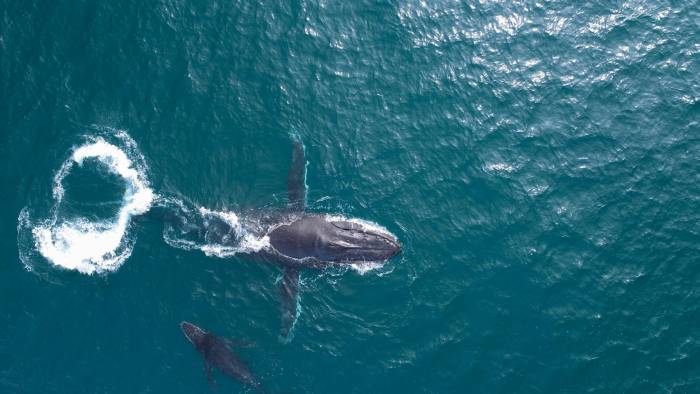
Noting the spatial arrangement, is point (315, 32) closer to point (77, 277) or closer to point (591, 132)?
point (591, 132)

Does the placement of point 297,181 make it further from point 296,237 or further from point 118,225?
point 118,225

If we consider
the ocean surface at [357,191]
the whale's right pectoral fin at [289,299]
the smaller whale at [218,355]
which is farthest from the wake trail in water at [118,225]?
the smaller whale at [218,355]

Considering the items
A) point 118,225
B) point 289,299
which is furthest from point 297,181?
point 118,225

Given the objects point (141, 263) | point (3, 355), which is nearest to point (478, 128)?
point (141, 263)

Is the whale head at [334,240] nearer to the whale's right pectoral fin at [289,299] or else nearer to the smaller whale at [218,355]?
the whale's right pectoral fin at [289,299]

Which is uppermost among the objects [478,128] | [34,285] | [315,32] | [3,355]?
[315,32]

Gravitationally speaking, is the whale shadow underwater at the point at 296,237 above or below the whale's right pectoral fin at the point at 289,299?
above
